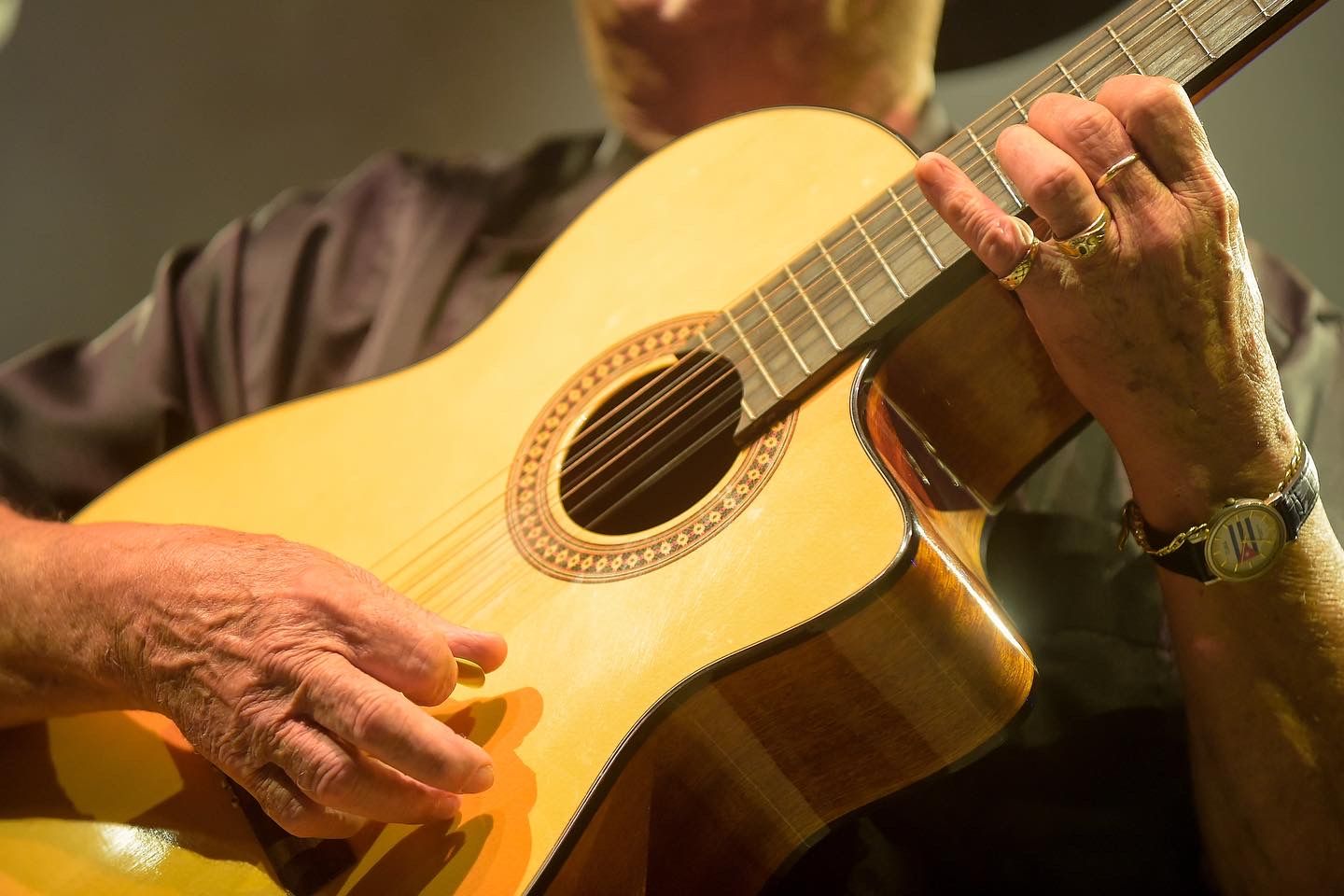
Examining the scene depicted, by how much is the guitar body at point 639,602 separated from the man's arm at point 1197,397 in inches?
3.7

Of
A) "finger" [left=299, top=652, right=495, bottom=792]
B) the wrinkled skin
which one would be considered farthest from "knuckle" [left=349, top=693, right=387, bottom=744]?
the wrinkled skin

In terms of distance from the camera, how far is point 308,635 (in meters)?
0.66

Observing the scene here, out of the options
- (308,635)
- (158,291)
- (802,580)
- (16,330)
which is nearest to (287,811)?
(308,635)

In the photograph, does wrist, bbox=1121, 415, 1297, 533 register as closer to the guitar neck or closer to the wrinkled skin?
the guitar neck

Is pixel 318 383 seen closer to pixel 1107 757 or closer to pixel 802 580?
pixel 802 580

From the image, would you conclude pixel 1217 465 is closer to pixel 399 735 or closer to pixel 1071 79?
pixel 1071 79

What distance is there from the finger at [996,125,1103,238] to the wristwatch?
0.75ft

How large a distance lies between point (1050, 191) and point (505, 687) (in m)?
0.50

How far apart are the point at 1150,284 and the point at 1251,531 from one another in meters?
0.19

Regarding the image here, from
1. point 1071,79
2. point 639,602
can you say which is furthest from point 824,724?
point 1071,79

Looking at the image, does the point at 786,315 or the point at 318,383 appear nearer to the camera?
the point at 786,315

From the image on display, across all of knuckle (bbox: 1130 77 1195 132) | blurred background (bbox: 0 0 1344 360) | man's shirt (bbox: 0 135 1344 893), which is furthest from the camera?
blurred background (bbox: 0 0 1344 360)

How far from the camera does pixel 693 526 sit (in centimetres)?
70

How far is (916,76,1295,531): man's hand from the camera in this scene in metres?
0.61
